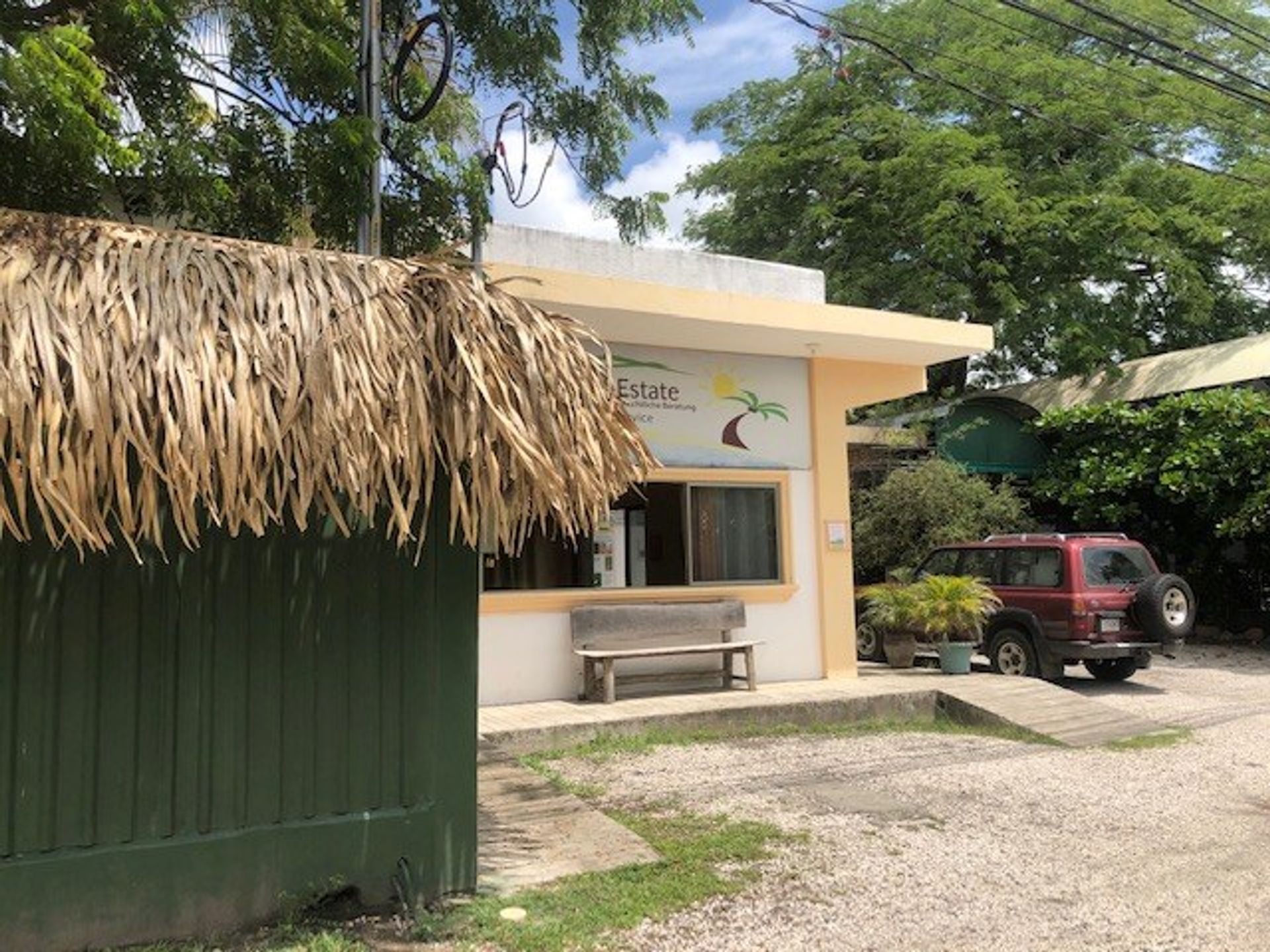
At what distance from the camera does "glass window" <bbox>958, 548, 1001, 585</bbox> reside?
1266 centimetres

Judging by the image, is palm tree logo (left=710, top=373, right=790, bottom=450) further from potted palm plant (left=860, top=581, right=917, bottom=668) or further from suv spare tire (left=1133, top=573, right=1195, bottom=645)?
suv spare tire (left=1133, top=573, right=1195, bottom=645)

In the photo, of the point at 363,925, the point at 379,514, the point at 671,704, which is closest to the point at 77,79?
the point at 379,514

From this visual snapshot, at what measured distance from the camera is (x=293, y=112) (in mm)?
7086

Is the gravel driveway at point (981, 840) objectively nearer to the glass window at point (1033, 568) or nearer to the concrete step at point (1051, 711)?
the concrete step at point (1051, 711)

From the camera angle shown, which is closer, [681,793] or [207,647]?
[207,647]

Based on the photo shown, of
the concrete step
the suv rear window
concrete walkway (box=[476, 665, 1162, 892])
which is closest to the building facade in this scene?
concrete walkway (box=[476, 665, 1162, 892])

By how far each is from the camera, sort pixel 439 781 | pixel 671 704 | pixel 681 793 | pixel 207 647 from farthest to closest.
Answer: pixel 671 704 → pixel 681 793 → pixel 439 781 → pixel 207 647

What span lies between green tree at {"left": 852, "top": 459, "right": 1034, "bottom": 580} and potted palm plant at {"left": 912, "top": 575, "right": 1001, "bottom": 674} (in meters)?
4.26

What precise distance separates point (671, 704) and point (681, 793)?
7.80 ft

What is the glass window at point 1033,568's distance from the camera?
11703 mm

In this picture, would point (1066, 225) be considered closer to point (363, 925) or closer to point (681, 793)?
point (681, 793)

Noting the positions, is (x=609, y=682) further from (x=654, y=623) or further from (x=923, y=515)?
(x=923, y=515)

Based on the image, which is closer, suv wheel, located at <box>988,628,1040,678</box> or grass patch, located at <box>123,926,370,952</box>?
grass patch, located at <box>123,926,370,952</box>

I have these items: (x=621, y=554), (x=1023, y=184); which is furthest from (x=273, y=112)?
(x=1023, y=184)
